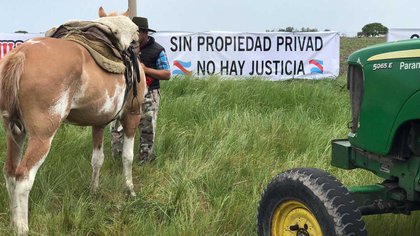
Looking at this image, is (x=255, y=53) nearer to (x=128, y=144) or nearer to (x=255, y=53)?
(x=255, y=53)

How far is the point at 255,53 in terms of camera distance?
12844 millimetres

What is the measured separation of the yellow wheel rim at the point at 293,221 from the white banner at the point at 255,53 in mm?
8766

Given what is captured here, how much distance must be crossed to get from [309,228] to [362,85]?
0.94 meters

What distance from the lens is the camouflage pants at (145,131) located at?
18.4 feet

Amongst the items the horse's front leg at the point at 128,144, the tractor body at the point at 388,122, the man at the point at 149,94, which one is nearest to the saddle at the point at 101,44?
the horse's front leg at the point at 128,144

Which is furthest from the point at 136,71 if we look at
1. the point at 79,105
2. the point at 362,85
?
the point at 362,85

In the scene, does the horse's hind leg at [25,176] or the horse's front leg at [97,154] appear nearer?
the horse's hind leg at [25,176]

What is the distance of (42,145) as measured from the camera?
3439mm

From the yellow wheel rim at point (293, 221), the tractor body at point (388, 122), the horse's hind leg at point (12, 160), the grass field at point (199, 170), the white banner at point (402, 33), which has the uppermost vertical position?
the white banner at point (402, 33)

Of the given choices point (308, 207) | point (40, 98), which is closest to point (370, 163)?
point (308, 207)

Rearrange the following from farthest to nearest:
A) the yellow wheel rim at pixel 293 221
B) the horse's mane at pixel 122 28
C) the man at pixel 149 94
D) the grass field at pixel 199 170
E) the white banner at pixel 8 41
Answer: the white banner at pixel 8 41 < the man at pixel 149 94 < the horse's mane at pixel 122 28 < the grass field at pixel 199 170 < the yellow wheel rim at pixel 293 221

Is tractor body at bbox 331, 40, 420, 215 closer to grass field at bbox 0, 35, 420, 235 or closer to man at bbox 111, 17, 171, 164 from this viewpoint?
grass field at bbox 0, 35, 420, 235

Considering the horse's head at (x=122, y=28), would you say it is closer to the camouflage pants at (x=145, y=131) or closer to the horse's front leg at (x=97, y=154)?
the horse's front leg at (x=97, y=154)

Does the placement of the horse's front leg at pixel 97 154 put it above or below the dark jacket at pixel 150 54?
below
